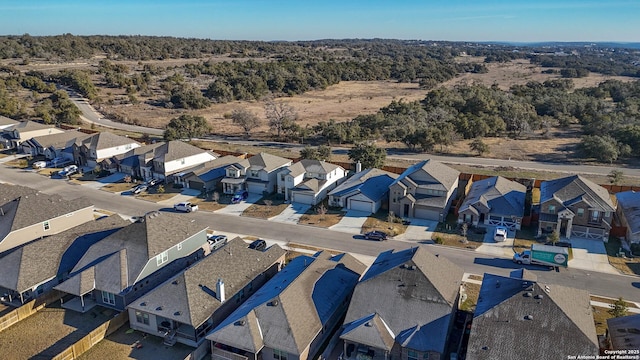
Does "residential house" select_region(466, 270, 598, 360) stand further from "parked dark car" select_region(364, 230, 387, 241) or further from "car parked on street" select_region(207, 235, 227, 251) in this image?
"car parked on street" select_region(207, 235, 227, 251)

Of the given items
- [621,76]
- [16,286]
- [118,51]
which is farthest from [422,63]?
[16,286]

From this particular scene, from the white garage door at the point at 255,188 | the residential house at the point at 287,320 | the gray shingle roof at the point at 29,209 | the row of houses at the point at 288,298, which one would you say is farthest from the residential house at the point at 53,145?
the residential house at the point at 287,320

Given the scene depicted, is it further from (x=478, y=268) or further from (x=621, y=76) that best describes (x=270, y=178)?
(x=621, y=76)

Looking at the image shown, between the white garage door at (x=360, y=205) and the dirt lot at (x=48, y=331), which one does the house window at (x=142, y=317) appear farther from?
the white garage door at (x=360, y=205)

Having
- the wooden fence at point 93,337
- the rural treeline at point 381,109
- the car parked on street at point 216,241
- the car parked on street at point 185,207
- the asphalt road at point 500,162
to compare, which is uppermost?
the rural treeline at point 381,109

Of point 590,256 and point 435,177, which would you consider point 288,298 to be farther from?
point 590,256

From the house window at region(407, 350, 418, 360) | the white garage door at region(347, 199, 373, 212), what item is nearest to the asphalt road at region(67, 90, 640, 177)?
the white garage door at region(347, 199, 373, 212)

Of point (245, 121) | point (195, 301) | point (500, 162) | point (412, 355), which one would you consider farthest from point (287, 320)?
point (245, 121)

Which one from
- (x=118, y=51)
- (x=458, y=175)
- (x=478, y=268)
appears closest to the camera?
(x=478, y=268)
